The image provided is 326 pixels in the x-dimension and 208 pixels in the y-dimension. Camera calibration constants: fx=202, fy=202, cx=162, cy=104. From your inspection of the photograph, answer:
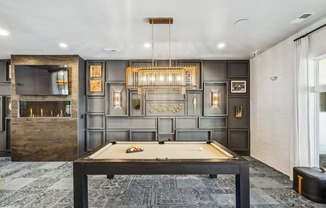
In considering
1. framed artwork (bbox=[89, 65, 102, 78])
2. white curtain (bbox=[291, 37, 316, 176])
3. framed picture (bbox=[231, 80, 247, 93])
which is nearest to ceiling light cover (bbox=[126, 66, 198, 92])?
white curtain (bbox=[291, 37, 316, 176])

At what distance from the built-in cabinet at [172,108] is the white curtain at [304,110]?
2.33 metres

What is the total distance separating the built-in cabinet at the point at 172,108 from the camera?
6008mm

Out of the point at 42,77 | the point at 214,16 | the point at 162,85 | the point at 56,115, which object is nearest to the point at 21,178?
the point at 56,115

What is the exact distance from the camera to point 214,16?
3.14 meters

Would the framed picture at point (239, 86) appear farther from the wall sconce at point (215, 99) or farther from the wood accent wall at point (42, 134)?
the wood accent wall at point (42, 134)

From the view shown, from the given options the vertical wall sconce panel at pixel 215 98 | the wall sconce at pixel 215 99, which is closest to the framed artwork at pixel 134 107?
the vertical wall sconce panel at pixel 215 98

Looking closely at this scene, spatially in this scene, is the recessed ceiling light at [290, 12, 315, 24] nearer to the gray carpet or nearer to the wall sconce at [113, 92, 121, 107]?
the gray carpet

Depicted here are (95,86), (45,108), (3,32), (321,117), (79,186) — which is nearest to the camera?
(79,186)

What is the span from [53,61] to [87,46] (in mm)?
1467

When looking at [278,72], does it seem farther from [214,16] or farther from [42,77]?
[42,77]

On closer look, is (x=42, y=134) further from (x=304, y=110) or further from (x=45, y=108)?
(x=304, y=110)

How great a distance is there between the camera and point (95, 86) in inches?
236

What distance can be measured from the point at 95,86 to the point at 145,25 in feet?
10.4

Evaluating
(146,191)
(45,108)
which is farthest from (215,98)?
(45,108)
